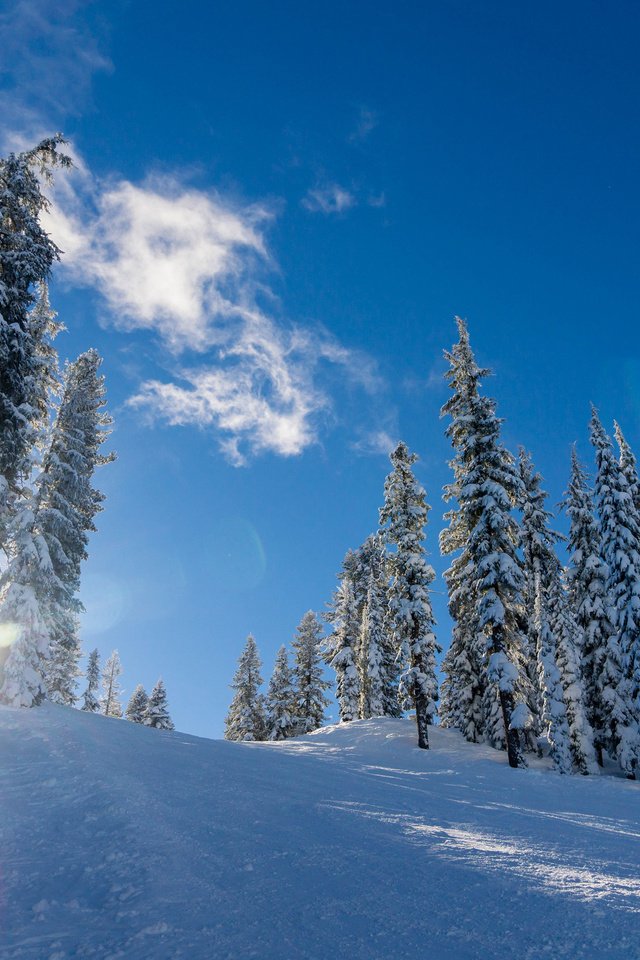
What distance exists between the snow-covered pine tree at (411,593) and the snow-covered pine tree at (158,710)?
36522 millimetres

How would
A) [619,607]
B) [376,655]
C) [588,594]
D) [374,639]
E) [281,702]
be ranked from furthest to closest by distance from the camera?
1. [281,702]
2. [374,639]
3. [376,655]
4. [588,594]
5. [619,607]

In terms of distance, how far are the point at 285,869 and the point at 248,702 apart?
4939 cm

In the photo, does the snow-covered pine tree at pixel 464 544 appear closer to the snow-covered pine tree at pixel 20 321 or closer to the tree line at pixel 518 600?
the tree line at pixel 518 600

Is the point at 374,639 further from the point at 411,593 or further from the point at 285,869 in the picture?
the point at 285,869

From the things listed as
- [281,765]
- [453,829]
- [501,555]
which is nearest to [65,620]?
[281,765]

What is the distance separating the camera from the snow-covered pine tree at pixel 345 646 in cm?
4150

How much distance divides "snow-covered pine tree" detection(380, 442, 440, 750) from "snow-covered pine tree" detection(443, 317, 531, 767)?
207 centimetres

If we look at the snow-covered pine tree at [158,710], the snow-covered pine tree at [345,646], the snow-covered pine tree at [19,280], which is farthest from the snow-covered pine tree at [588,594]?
the snow-covered pine tree at [158,710]

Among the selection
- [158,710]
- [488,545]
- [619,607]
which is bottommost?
[158,710]

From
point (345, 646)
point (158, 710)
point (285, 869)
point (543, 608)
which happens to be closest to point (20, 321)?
point (285, 869)

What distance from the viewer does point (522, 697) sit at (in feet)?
74.4

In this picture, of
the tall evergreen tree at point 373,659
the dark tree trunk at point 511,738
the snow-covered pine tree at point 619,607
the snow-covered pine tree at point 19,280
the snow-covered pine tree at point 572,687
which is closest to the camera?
the snow-covered pine tree at point 19,280

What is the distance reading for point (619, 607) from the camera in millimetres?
28625

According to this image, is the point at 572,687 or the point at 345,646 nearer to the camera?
the point at 572,687
